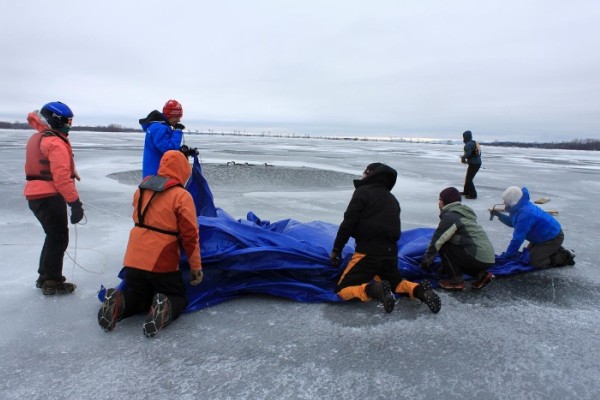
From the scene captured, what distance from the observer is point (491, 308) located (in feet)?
10.7

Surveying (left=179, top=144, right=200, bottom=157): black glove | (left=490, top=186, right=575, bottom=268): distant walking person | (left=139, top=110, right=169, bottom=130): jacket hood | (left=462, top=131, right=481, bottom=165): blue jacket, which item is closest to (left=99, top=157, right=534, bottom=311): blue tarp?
(left=179, top=144, right=200, bottom=157): black glove

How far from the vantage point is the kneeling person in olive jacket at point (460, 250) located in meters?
3.53

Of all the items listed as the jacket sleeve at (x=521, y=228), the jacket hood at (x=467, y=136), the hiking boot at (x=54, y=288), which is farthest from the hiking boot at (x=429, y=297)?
the jacket hood at (x=467, y=136)

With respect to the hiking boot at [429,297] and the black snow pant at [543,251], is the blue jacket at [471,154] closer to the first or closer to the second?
the black snow pant at [543,251]

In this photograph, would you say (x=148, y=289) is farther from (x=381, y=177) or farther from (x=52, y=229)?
(x=381, y=177)

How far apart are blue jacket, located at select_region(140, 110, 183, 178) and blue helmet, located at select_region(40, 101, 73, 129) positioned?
2.38ft

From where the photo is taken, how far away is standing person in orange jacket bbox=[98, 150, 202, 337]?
110 inches

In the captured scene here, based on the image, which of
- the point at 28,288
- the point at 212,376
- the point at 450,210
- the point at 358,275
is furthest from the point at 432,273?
the point at 28,288

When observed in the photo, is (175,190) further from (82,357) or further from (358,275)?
(358,275)

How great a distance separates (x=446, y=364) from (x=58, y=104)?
3483 millimetres

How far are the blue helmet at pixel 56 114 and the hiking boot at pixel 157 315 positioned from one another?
5.47 feet

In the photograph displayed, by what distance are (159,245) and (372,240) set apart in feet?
5.34

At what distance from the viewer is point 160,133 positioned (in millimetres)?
3795

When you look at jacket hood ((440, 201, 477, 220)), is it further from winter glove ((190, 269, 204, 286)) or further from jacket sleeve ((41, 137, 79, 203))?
jacket sleeve ((41, 137, 79, 203))
